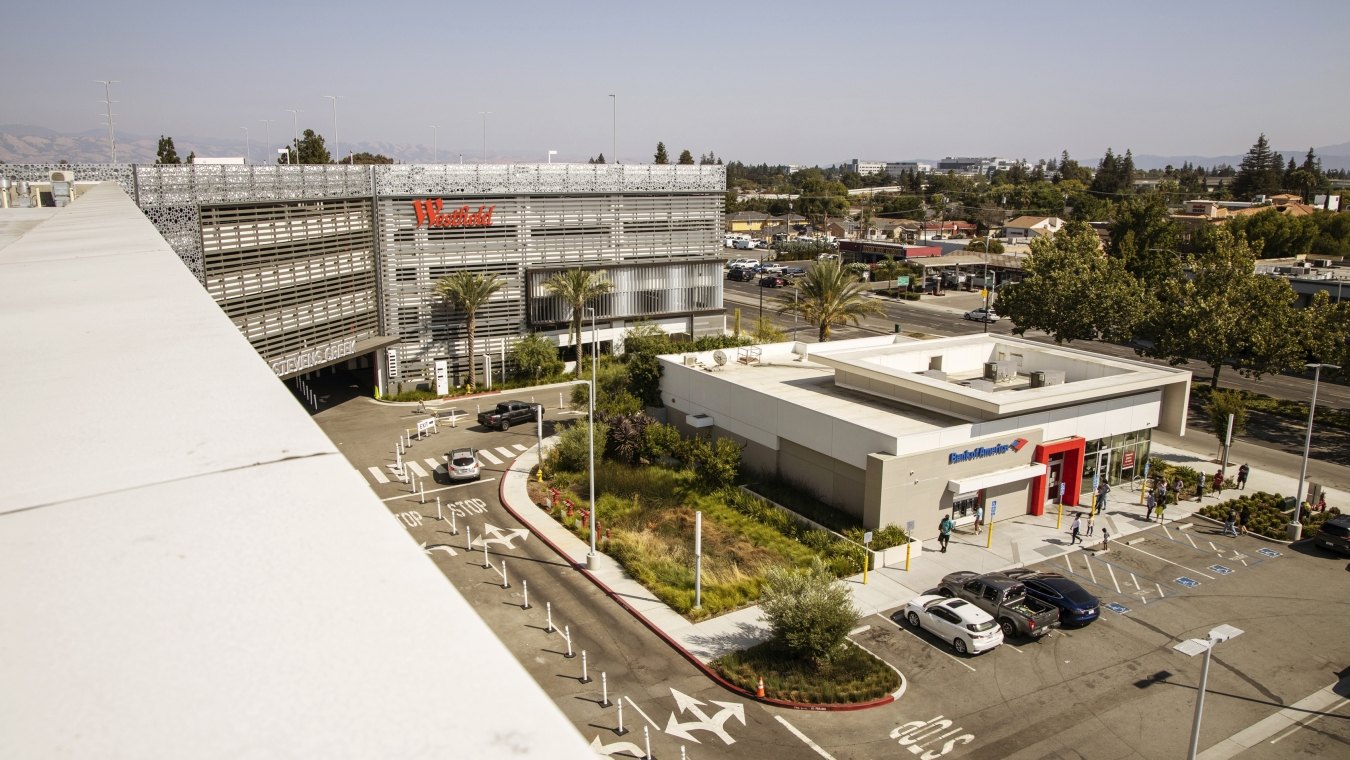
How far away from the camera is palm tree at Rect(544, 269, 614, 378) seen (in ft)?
173

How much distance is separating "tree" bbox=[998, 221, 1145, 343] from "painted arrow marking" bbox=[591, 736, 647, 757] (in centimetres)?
4302

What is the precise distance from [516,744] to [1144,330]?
56.1 m

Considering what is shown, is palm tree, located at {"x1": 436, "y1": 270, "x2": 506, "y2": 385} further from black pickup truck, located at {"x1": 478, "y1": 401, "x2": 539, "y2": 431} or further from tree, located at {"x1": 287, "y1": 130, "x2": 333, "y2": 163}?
tree, located at {"x1": 287, "y1": 130, "x2": 333, "y2": 163}

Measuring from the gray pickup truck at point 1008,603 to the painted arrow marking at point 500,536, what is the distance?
1359cm

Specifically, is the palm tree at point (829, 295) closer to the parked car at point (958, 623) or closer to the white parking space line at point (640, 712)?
the parked car at point (958, 623)

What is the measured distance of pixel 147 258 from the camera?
1034cm

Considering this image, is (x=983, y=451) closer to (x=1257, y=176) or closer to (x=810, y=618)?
(x=810, y=618)

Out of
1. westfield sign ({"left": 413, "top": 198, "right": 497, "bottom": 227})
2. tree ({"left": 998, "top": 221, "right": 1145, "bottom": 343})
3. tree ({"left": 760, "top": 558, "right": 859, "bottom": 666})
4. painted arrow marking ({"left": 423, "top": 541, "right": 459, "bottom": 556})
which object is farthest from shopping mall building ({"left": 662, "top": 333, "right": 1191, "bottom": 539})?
westfield sign ({"left": 413, "top": 198, "right": 497, "bottom": 227})

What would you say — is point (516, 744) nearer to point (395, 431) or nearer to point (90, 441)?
point (90, 441)

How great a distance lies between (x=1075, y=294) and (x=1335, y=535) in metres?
25.7

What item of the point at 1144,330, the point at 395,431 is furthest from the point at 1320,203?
the point at 395,431

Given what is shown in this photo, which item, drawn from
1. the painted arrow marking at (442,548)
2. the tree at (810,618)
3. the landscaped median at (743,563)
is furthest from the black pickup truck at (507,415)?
the tree at (810,618)

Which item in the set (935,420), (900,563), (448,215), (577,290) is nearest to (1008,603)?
(900,563)

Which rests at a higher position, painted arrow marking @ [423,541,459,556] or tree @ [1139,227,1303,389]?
tree @ [1139,227,1303,389]
